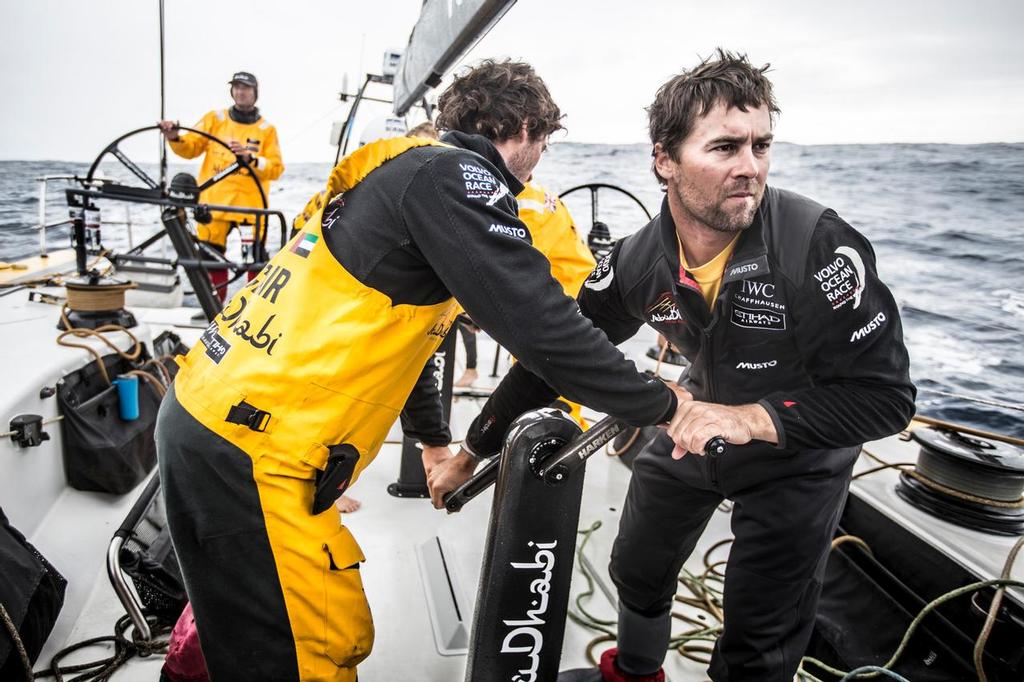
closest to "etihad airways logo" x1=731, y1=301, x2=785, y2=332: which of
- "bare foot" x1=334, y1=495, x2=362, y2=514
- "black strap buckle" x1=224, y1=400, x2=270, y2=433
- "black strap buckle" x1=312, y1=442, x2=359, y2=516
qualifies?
"black strap buckle" x1=312, y1=442, x2=359, y2=516

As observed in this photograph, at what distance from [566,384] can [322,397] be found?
1.35ft

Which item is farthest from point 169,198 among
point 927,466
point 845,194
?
point 845,194

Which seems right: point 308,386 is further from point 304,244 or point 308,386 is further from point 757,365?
point 757,365

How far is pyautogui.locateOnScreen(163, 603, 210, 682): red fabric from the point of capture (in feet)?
4.52

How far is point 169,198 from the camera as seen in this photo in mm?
2998

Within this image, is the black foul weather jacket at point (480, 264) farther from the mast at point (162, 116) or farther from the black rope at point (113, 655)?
the mast at point (162, 116)

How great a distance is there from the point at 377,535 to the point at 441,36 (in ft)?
7.50

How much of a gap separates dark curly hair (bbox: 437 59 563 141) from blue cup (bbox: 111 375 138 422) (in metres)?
1.69

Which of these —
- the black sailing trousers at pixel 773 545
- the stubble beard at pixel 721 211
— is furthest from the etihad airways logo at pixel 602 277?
the black sailing trousers at pixel 773 545

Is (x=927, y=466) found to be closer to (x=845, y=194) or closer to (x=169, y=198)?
(x=169, y=198)

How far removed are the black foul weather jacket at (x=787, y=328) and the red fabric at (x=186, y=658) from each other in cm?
76

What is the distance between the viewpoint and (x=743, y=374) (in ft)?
4.58

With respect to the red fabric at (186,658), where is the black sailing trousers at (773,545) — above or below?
above

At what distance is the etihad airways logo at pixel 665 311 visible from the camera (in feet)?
4.81
